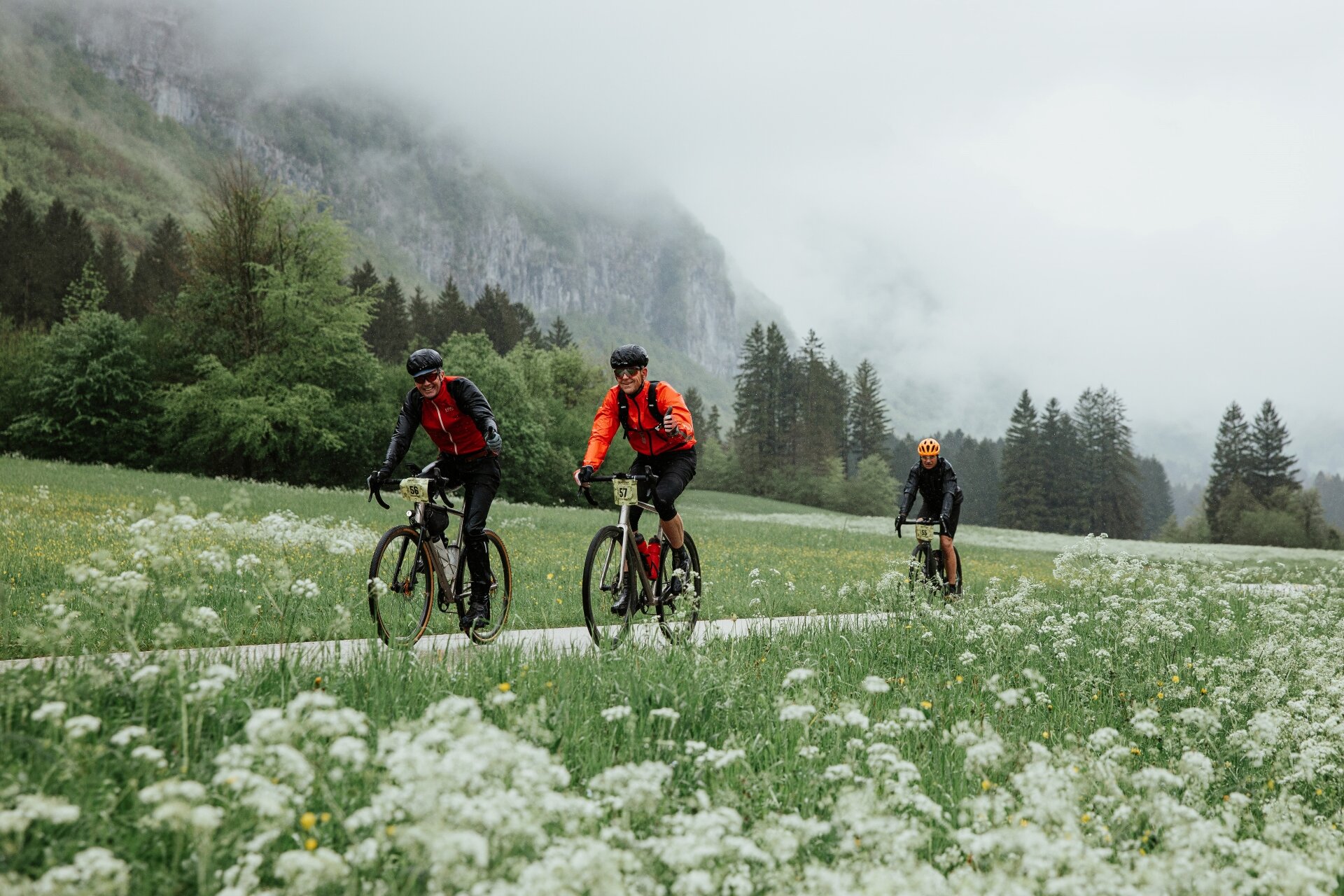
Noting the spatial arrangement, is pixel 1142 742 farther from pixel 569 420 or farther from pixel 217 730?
pixel 569 420

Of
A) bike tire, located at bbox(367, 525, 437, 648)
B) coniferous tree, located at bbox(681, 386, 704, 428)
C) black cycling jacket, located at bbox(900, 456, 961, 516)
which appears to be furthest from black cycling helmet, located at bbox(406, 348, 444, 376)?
coniferous tree, located at bbox(681, 386, 704, 428)

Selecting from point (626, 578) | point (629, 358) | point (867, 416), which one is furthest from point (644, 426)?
point (867, 416)

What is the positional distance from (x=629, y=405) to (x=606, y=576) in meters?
1.66

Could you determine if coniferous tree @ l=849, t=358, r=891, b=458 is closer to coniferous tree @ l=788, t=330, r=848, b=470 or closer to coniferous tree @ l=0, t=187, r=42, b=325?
coniferous tree @ l=788, t=330, r=848, b=470

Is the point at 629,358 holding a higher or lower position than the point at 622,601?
higher

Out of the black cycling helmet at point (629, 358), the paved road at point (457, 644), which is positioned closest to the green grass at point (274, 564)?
the paved road at point (457, 644)

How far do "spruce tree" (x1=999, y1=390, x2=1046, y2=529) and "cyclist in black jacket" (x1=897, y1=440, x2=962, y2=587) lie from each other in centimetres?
8110

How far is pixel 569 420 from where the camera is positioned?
60.2 m

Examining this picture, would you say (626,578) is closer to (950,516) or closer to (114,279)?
(950,516)

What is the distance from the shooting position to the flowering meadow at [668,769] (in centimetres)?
225

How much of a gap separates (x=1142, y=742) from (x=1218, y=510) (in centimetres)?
8728

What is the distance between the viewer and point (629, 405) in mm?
7648

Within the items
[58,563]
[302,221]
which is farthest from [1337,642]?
[302,221]

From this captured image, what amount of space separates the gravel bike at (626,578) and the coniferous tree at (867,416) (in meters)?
91.6
